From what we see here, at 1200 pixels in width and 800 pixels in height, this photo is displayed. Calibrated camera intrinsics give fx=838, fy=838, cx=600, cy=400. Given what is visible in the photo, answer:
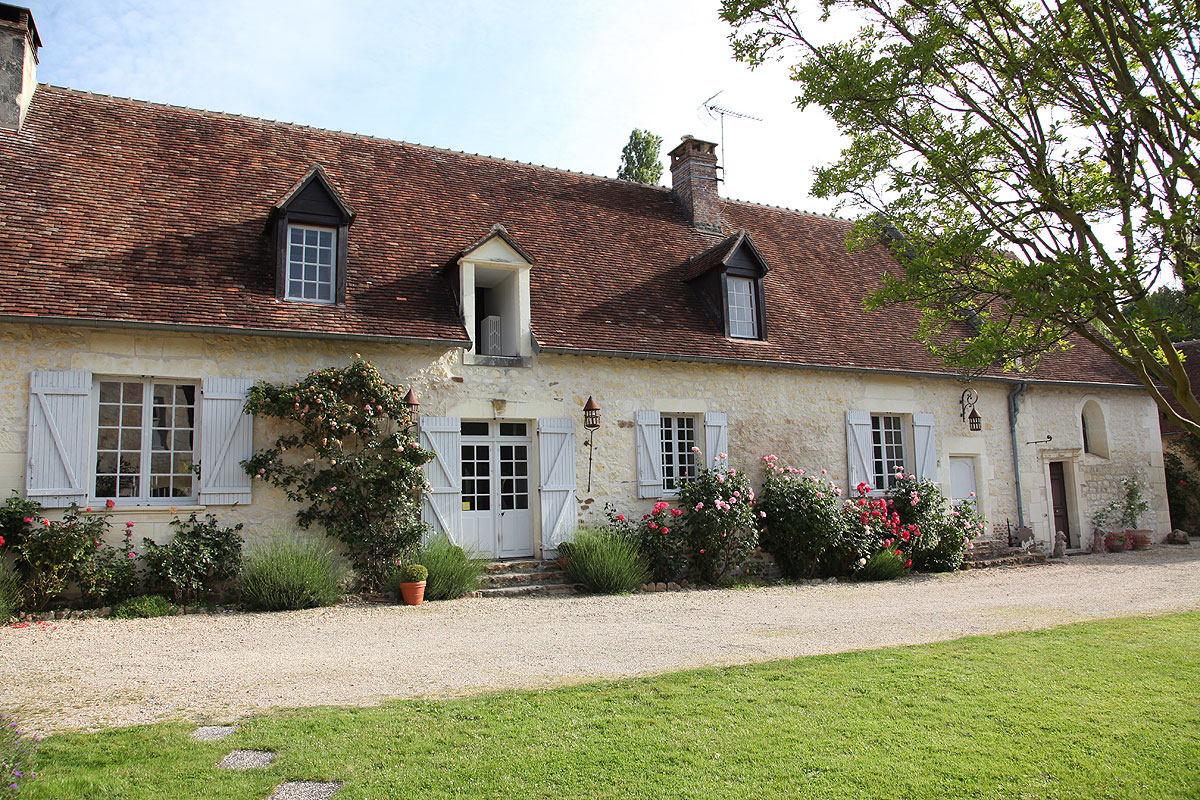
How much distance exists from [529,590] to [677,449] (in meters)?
3.35

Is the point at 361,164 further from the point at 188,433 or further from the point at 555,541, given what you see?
the point at 555,541

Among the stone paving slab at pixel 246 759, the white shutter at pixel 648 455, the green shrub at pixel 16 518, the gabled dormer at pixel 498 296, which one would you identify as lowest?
the stone paving slab at pixel 246 759

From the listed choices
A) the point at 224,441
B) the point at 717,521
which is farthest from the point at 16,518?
the point at 717,521

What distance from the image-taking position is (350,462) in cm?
988

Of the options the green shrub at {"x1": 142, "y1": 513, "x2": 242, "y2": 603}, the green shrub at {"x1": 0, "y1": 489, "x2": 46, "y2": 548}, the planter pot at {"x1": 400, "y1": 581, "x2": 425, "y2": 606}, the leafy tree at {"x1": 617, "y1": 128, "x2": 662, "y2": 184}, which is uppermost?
the leafy tree at {"x1": 617, "y1": 128, "x2": 662, "y2": 184}

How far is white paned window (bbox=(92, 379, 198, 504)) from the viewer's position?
921 centimetres

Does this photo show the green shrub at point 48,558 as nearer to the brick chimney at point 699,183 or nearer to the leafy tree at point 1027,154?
the leafy tree at point 1027,154

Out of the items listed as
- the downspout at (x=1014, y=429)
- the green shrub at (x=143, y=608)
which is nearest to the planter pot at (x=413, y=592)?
the green shrub at (x=143, y=608)

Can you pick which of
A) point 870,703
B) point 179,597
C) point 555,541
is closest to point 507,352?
point 555,541

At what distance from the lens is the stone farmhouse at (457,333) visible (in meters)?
9.30

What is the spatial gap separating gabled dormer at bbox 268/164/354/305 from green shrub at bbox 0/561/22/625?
4059mm

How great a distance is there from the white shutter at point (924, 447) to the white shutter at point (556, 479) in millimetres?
6247

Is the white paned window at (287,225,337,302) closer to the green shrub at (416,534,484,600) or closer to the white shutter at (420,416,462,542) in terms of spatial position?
the white shutter at (420,416,462,542)

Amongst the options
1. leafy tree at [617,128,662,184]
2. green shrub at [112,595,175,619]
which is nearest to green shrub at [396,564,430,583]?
green shrub at [112,595,175,619]
